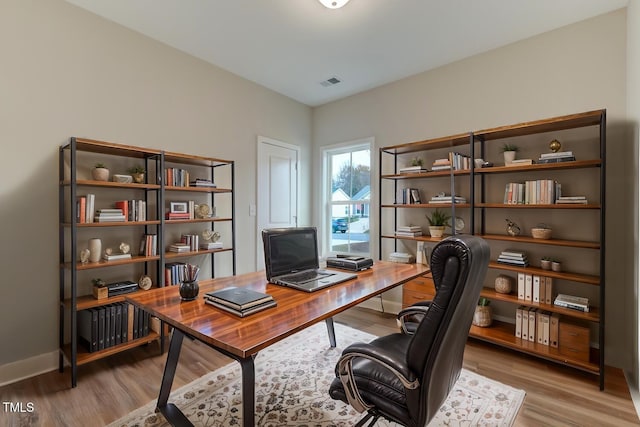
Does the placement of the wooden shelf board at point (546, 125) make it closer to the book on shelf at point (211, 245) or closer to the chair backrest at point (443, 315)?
the chair backrest at point (443, 315)

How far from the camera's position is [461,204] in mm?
2988

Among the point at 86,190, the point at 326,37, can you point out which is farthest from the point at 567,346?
the point at 86,190

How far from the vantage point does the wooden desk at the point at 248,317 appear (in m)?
1.16

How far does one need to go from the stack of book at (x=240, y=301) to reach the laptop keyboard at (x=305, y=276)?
0.39 meters

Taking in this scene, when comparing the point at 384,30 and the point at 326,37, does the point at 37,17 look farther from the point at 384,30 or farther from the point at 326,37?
the point at 384,30

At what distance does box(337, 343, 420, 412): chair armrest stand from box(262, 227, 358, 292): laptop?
0.50m

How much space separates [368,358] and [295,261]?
3.18ft

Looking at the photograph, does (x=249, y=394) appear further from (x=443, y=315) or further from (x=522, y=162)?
(x=522, y=162)

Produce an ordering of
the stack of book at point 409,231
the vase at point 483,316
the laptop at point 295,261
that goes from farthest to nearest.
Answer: the stack of book at point 409,231 → the vase at point 483,316 → the laptop at point 295,261

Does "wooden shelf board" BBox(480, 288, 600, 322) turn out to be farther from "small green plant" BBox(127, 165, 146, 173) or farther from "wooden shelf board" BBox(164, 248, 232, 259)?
"small green plant" BBox(127, 165, 146, 173)

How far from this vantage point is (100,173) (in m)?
2.44

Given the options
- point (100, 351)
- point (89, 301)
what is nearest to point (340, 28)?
point (89, 301)

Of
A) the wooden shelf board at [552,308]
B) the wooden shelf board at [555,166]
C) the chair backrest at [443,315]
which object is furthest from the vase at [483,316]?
the chair backrest at [443,315]

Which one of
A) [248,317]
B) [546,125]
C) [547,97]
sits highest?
[547,97]
